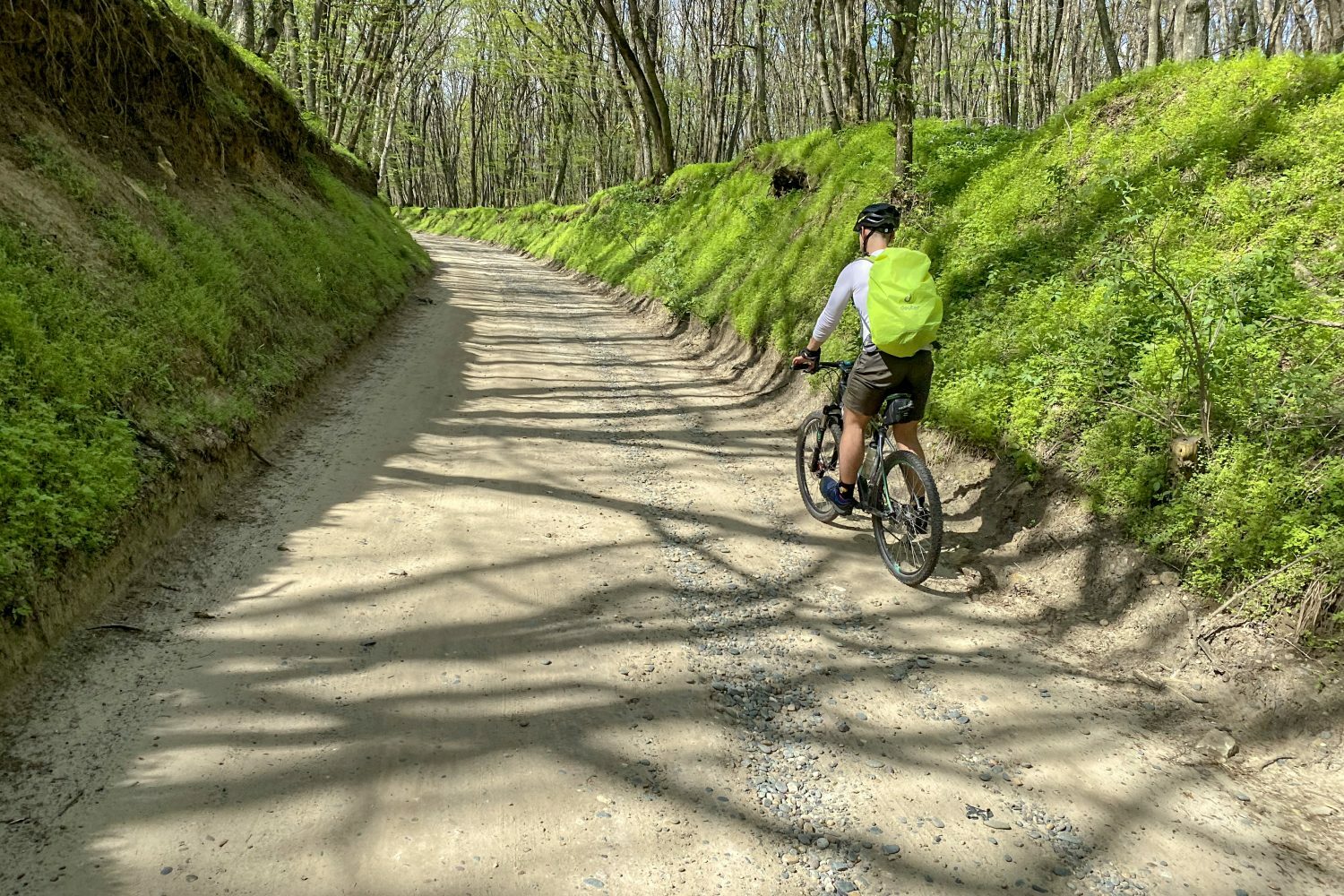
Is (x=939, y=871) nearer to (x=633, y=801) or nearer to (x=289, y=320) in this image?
(x=633, y=801)

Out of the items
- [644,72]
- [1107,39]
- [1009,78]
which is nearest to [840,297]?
[1107,39]

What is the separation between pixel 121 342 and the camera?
17.0 ft

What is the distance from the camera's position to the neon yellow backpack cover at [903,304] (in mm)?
4328

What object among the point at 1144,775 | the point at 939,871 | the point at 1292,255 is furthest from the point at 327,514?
the point at 1292,255

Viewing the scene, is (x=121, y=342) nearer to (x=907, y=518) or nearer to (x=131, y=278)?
(x=131, y=278)

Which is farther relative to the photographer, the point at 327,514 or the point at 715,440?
the point at 715,440

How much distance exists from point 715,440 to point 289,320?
5.29 metres

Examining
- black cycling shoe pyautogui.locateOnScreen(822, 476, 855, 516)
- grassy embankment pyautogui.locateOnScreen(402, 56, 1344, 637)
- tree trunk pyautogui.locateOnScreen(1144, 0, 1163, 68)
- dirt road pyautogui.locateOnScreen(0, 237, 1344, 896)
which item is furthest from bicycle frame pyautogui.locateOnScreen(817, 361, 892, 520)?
tree trunk pyautogui.locateOnScreen(1144, 0, 1163, 68)

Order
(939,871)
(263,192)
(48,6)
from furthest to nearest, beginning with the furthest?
(263,192), (48,6), (939,871)

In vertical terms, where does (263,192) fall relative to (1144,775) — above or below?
above

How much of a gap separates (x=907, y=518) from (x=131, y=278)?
20.7 ft

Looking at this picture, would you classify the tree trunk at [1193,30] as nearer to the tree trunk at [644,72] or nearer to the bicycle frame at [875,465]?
the bicycle frame at [875,465]

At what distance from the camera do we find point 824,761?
3.04 m

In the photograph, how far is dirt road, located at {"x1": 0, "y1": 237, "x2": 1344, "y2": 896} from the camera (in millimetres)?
2520
